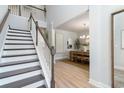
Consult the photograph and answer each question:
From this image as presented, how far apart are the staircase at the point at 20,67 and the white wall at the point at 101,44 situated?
1.44m

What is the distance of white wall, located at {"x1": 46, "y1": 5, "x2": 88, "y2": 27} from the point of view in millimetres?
3912

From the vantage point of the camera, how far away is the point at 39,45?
3.57m

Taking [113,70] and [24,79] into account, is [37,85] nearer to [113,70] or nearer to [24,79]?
[24,79]

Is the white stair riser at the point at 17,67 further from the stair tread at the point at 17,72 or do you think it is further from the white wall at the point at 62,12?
the white wall at the point at 62,12

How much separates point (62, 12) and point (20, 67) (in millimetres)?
3581

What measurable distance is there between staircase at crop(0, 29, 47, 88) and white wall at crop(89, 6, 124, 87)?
4.73ft

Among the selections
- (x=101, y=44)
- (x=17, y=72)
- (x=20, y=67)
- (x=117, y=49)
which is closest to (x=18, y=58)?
(x=20, y=67)

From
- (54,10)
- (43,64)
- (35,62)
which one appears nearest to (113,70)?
(43,64)

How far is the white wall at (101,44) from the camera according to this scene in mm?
2592

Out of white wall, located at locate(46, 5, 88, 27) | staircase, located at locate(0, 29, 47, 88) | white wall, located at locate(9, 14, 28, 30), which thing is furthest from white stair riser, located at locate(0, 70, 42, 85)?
white wall, located at locate(9, 14, 28, 30)

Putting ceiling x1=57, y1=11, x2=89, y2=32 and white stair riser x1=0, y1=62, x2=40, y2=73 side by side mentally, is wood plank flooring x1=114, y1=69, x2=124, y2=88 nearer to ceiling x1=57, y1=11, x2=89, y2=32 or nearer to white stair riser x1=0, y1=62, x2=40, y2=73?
white stair riser x1=0, y1=62, x2=40, y2=73

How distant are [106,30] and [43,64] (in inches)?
72.6

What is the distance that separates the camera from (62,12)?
527 cm

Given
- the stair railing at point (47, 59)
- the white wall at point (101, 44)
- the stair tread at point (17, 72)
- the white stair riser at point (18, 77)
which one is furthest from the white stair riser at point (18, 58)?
the white wall at point (101, 44)
